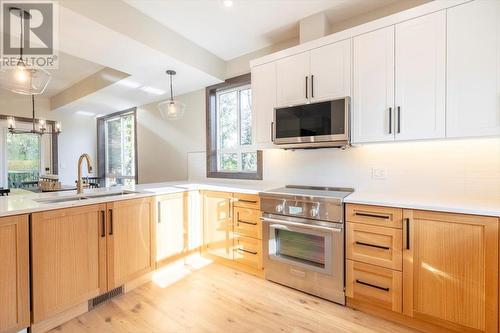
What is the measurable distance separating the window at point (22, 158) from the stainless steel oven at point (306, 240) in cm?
536

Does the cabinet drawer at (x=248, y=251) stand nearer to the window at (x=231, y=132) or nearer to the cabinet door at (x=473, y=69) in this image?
the window at (x=231, y=132)

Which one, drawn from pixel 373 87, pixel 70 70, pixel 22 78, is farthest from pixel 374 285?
pixel 70 70

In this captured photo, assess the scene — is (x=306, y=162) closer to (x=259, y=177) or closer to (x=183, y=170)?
(x=259, y=177)

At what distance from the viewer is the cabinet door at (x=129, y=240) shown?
2.01 meters

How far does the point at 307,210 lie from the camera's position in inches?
80.6

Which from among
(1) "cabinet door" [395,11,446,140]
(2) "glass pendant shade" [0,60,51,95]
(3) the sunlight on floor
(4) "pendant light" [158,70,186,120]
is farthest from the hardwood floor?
(2) "glass pendant shade" [0,60,51,95]

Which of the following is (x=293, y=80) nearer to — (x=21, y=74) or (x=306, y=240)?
(x=306, y=240)

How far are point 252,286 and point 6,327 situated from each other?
176 cm

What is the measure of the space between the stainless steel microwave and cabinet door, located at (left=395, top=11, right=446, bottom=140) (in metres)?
0.41

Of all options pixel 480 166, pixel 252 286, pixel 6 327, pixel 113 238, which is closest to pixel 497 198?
pixel 480 166

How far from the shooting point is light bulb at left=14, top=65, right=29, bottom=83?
6.21 feet

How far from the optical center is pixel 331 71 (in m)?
2.15

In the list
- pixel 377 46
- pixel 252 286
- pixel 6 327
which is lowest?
pixel 252 286

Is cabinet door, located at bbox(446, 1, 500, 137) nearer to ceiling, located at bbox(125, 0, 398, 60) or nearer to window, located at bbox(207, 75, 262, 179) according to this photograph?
ceiling, located at bbox(125, 0, 398, 60)
